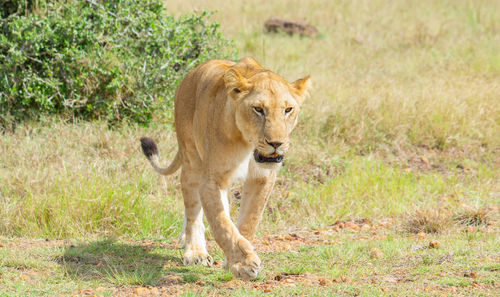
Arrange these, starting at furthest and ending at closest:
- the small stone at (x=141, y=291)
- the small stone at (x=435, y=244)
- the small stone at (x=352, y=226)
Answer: the small stone at (x=352, y=226) < the small stone at (x=435, y=244) < the small stone at (x=141, y=291)

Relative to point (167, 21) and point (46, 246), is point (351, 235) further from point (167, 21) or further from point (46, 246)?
point (167, 21)

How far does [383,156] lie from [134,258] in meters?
3.29

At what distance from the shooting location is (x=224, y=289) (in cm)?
346

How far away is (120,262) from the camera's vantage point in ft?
13.4

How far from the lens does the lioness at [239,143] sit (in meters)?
3.35

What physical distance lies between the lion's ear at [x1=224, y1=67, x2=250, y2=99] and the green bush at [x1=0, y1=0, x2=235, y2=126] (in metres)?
3.12

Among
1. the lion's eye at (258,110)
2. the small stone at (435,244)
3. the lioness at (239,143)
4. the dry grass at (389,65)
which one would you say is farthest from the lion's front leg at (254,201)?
the dry grass at (389,65)

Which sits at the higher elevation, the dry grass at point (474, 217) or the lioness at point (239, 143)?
the lioness at point (239, 143)

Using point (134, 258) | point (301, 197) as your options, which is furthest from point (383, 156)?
point (134, 258)

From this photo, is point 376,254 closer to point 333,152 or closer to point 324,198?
point 324,198

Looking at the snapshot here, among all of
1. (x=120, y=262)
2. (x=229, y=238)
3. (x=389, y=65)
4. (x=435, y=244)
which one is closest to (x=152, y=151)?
(x=120, y=262)

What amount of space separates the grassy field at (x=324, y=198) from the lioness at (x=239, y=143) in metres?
0.23

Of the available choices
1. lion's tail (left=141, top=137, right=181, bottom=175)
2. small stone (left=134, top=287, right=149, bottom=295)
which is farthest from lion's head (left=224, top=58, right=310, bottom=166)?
lion's tail (left=141, top=137, right=181, bottom=175)

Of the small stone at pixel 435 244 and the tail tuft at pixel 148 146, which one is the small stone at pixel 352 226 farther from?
the tail tuft at pixel 148 146
